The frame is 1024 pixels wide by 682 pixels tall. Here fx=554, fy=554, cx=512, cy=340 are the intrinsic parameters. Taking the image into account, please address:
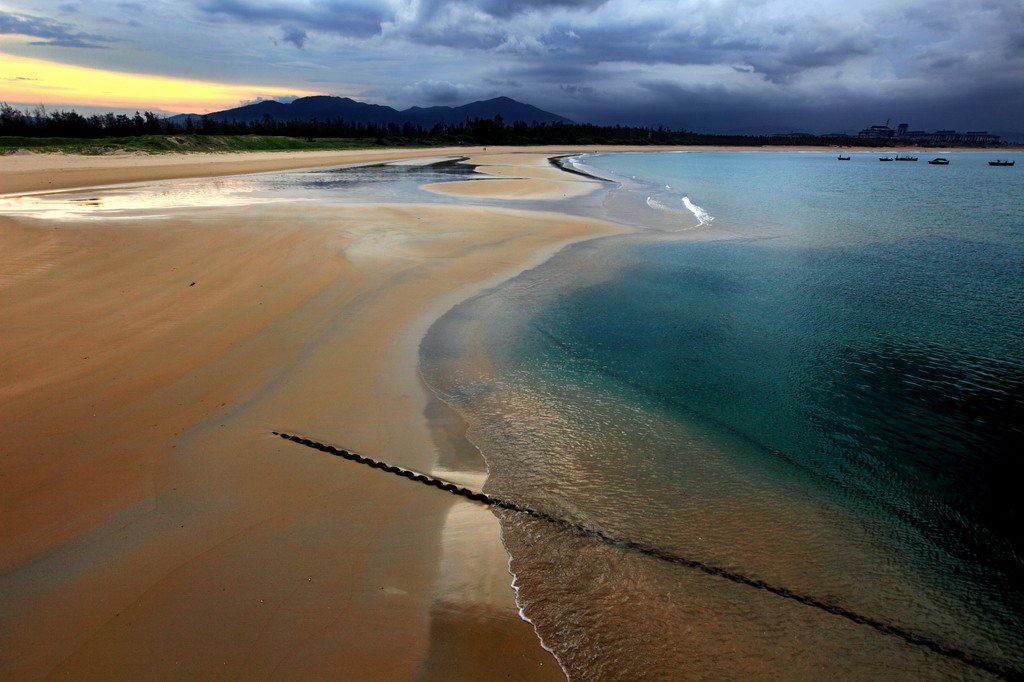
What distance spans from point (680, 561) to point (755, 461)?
1786 millimetres

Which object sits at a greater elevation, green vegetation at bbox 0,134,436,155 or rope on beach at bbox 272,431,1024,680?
green vegetation at bbox 0,134,436,155

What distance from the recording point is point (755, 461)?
513 centimetres

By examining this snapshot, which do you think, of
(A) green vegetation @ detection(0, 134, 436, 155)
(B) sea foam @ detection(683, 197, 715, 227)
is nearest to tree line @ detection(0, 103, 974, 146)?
(A) green vegetation @ detection(0, 134, 436, 155)

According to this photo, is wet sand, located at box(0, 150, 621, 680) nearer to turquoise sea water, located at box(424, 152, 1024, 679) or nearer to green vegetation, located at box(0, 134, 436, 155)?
turquoise sea water, located at box(424, 152, 1024, 679)

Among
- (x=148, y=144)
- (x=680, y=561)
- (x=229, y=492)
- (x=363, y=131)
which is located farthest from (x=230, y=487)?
(x=363, y=131)

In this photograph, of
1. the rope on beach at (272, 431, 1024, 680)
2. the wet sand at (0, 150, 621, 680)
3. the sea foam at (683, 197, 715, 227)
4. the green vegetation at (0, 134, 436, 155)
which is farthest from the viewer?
the green vegetation at (0, 134, 436, 155)

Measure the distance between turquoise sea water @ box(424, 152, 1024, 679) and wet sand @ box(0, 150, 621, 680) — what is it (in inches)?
22.3

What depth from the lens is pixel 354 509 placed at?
4062 mm

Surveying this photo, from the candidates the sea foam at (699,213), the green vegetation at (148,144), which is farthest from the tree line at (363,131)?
the sea foam at (699,213)

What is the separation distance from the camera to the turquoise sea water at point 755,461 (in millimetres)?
3287

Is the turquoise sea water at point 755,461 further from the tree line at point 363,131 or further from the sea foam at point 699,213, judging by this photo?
the tree line at point 363,131

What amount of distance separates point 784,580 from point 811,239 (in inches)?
631

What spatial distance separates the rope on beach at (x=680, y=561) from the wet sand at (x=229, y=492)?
131 mm

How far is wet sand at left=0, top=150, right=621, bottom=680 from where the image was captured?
2955 mm
